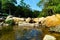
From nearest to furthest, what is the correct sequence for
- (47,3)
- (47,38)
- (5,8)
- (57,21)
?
(47,38) → (57,21) → (47,3) → (5,8)

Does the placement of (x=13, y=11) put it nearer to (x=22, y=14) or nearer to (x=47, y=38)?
(x=22, y=14)

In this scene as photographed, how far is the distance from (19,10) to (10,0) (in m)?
5.07

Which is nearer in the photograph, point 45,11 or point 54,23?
point 54,23

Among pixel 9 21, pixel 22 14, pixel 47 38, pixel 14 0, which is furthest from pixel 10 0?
pixel 47 38

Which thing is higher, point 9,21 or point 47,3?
point 47,3

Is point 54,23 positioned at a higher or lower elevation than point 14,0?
lower

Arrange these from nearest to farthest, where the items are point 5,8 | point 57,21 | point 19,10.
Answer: point 57,21, point 5,8, point 19,10

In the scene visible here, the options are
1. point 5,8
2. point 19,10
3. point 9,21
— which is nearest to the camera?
point 9,21

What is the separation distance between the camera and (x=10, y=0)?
170 ft

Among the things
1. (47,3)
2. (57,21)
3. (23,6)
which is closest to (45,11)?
(47,3)

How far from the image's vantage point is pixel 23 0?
5756 cm

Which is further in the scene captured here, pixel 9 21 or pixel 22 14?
pixel 22 14

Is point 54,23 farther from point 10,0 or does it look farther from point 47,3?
point 10,0

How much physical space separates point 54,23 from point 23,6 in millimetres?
32675
